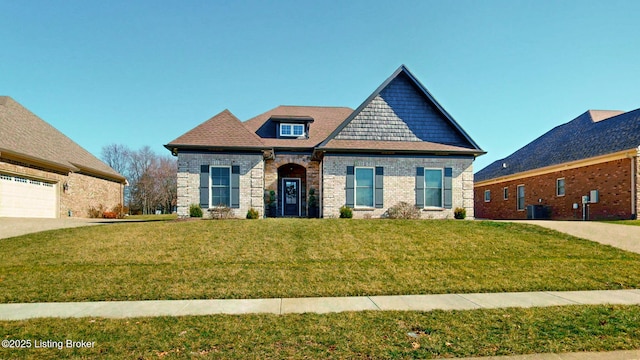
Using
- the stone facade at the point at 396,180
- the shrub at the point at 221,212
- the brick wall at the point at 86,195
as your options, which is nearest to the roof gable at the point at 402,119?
the stone facade at the point at 396,180

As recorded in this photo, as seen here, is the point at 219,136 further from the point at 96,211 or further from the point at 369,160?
the point at 96,211

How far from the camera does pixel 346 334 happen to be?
4543mm

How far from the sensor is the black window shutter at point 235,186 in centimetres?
1595

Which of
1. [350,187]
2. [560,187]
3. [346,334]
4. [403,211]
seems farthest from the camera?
[560,187]

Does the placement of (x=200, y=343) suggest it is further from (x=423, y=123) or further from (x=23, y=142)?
(x=23, y=142)

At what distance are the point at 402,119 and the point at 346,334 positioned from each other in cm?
1421

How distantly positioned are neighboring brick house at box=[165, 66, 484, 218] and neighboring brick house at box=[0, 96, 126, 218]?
7917mm

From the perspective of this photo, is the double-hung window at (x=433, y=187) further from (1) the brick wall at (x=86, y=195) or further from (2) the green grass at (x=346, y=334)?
(1) the brick wall at (x=86, y=195)

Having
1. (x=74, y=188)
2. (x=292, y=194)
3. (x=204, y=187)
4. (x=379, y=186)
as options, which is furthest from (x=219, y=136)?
(x=74, y=188)

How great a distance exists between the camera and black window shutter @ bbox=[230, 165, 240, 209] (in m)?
15.9

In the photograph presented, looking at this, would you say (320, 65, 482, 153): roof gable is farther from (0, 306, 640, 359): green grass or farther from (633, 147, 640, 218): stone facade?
(0, 306, 640, 359): green grass

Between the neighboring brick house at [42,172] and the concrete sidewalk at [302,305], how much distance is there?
14.1 meters

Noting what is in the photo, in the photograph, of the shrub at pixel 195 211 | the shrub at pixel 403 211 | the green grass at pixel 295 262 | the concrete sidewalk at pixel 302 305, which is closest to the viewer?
the concrete sidewalk at pixel 302 305

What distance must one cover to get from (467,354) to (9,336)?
19.2 ft
